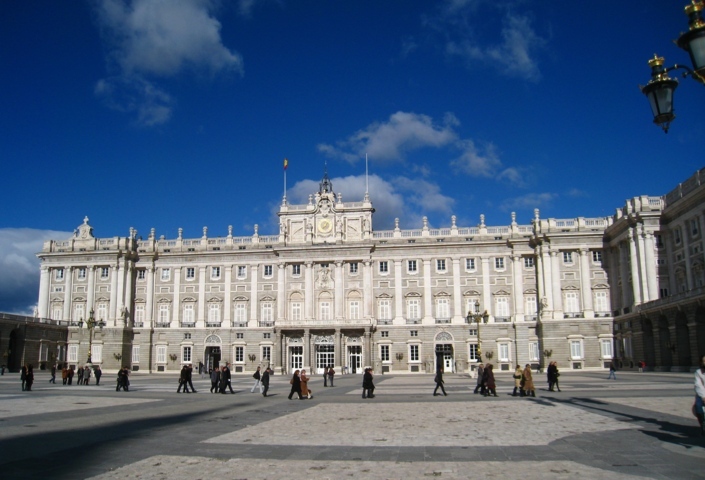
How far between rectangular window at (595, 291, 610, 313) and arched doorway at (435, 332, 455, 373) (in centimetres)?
1593

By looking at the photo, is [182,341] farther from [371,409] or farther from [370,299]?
[371,409]

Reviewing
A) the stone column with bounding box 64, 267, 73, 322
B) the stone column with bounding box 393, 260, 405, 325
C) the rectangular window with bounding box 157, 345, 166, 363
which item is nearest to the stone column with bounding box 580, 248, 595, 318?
the stone column with bounding box 393, 260, 405, 325

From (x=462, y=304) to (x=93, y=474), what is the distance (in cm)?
6242

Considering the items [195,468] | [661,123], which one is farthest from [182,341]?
[661,123]

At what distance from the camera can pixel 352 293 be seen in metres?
72.9

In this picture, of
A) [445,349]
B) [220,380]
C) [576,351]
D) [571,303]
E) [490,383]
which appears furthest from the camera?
[445,349]

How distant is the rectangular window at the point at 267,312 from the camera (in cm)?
7444

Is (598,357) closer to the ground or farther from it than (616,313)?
closer to the ground

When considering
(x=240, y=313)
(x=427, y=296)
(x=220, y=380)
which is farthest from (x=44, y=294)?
(x=220, y=380)

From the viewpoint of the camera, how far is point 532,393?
93.9 feet

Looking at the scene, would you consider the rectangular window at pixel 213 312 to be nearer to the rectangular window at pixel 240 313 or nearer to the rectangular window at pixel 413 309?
the rectangular window at pixel 240 313

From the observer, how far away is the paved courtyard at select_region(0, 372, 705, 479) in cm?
1129

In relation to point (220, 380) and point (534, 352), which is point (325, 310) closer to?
point (534, 352)

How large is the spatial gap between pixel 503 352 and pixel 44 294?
55003 mm
